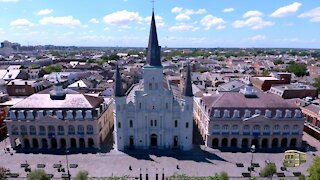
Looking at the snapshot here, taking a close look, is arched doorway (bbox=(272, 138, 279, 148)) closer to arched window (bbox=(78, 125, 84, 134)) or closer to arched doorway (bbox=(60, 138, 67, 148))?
arched window (bbox=(78, 125, 84, 134))

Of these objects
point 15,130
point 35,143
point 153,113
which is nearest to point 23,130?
point 15,130

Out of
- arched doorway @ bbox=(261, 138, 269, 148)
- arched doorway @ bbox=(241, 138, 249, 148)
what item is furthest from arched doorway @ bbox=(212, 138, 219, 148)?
arched doorway @ bbox=(261, 138, 269, 148)

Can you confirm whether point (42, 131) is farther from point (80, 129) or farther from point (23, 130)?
point (80, 129)

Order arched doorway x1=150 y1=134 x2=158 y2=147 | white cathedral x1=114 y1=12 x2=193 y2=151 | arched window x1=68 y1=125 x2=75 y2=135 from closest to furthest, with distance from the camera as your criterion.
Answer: white cathedral x1=114 y1=12 x2=193 y2=151, arched doorway x1=150 y1=134 x2=158 y2=147, arched window x1=68 y1=125 x2=75 y2=135

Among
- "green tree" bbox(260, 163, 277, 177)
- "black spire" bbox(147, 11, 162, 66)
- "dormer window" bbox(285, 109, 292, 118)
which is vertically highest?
"black spire" bbox(147, 11, 162, 66)

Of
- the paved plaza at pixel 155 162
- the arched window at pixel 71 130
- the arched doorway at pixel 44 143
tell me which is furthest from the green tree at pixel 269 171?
the arched doorway at pixel 44 143

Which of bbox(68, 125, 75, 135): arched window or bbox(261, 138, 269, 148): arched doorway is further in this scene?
bbox(261, 138, 269, 148): arched doorway

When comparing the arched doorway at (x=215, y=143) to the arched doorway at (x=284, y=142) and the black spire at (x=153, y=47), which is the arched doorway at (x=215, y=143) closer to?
the arched doorway at (x=284, y=142)

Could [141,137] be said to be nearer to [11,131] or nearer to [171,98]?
[171,98]
